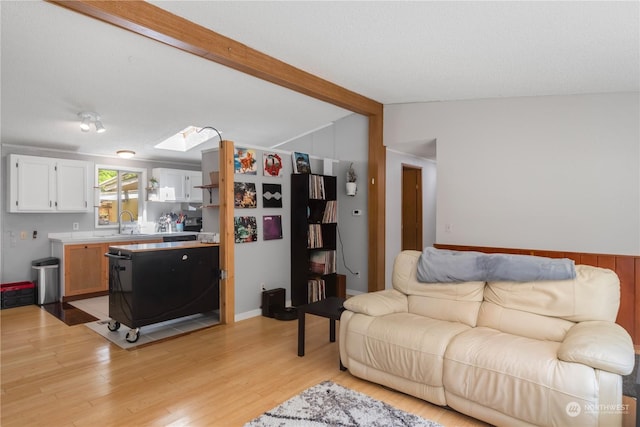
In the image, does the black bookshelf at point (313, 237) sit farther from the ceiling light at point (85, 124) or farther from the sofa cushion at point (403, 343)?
the ceiling light at point (85, 124)

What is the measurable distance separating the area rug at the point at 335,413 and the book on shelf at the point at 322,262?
2602 mm

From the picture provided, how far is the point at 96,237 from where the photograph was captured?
5.67 meters

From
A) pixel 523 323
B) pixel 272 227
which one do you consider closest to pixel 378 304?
pixel 523 323

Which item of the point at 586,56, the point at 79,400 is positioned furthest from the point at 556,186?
the point at 79,400

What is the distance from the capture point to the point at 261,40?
3.34 metres

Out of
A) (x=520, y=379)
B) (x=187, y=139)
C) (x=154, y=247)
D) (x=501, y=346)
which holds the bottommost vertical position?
(x=520, y=379)

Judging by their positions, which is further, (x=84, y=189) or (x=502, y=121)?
(x=84, y=189)

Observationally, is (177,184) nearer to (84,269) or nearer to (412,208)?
(84,269)

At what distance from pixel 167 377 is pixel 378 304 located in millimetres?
1708

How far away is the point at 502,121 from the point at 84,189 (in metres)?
5.83

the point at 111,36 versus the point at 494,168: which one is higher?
the point at 111,36

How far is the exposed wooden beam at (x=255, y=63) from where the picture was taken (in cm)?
266

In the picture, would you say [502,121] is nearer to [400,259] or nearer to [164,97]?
[400,259]

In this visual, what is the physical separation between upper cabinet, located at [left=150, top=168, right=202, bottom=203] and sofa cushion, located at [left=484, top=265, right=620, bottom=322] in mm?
5284
